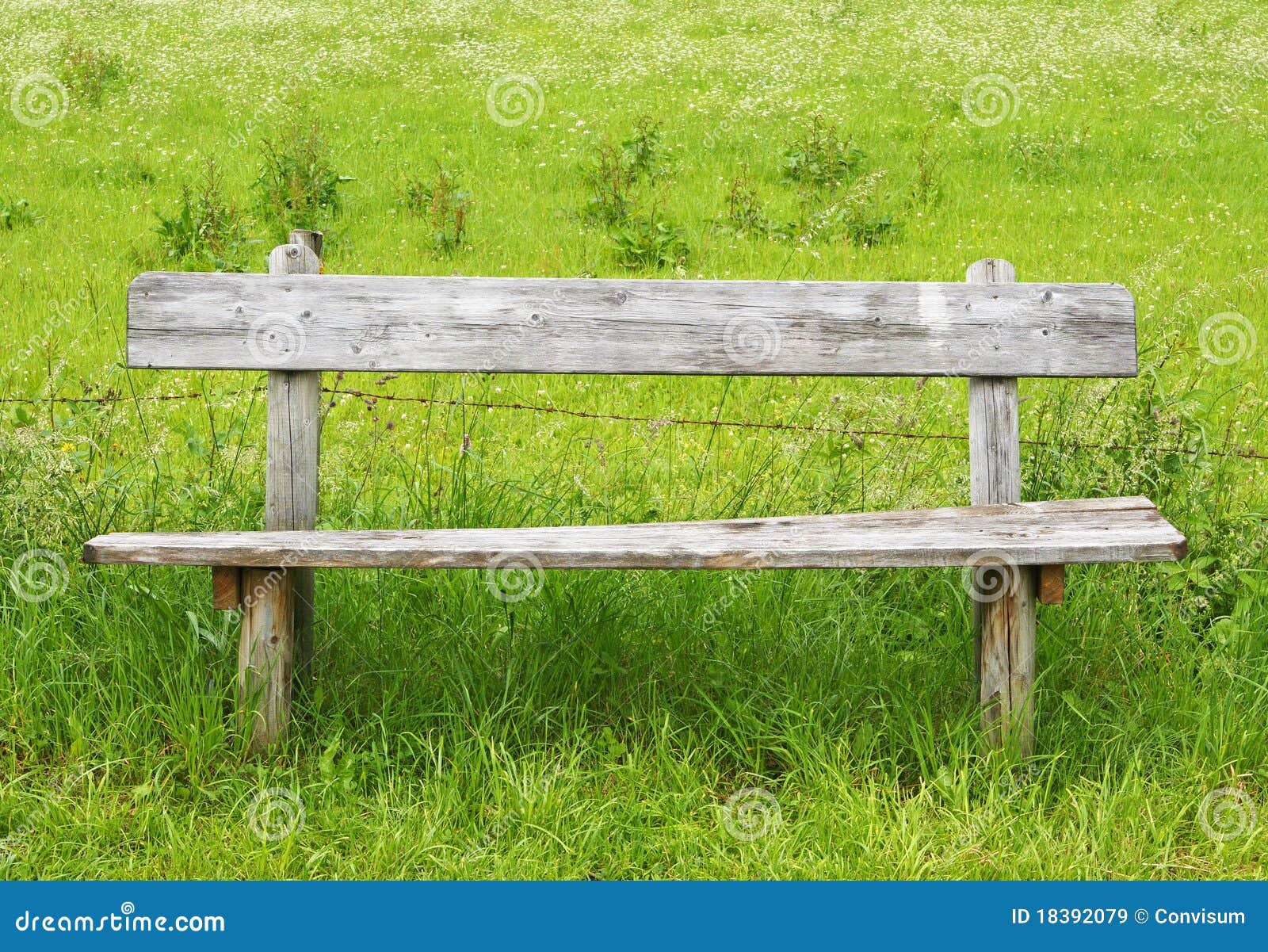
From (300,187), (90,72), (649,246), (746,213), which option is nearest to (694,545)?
(649,246)

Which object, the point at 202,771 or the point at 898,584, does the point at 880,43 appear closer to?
the point at 898,584

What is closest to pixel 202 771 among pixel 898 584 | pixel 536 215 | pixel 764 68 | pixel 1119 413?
pixel 898 584

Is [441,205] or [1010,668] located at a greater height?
[441,205]

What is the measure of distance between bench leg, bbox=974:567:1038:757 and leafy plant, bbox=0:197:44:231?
7829 mm

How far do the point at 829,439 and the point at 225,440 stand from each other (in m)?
2.01

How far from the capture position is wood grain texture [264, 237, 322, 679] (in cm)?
324

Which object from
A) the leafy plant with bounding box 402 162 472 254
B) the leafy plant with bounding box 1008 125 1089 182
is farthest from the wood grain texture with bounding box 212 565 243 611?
the leafy plant with bounding box 1008 125 1089 182

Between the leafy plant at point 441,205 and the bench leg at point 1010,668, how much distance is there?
5.67 meters

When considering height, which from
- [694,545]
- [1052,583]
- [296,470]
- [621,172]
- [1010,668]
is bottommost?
[1010,668]

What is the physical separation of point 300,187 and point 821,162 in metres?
3.91

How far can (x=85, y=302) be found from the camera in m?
7.04

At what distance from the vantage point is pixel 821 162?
30.8 feet

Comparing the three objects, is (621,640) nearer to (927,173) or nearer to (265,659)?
(265,659)

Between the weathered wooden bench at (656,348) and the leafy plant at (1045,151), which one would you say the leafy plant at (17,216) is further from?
the leafy plant at (1045,151)
